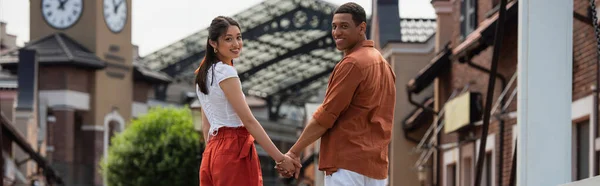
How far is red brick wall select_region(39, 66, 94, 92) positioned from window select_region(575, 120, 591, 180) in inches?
2277

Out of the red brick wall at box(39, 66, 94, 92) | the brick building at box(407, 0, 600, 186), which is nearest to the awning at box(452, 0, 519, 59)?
the brick building at box(407, 0, 600, 186)

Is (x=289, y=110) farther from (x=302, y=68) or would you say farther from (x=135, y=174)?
(x=135, y=174)

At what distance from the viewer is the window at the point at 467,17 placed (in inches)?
1034

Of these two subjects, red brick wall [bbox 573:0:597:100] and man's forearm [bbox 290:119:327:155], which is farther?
red brick wall [bbox 573:0:597:100]

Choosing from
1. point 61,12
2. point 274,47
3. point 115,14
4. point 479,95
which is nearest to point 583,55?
point 479,95

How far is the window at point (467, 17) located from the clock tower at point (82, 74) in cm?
4681

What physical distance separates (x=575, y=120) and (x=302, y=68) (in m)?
77.8

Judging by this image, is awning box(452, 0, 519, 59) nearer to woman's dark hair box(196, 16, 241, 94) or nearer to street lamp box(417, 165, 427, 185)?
street lamp box(417, 165, 427, 185)

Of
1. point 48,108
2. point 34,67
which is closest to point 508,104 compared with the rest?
point 34,67

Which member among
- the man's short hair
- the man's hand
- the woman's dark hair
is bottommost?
the man's hand

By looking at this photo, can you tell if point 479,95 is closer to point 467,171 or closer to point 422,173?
point 467,171

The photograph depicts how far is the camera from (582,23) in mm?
17906

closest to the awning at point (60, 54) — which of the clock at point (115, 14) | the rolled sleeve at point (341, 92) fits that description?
the clock at point (115, 14)

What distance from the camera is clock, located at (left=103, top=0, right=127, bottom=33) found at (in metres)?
75.3
